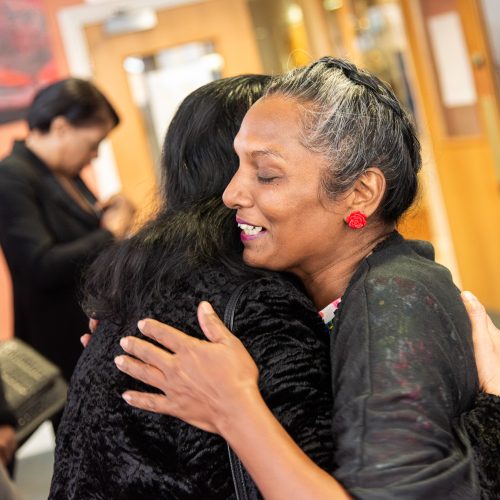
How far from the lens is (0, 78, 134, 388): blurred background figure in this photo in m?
3.08

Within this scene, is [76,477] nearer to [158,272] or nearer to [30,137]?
[158,272]

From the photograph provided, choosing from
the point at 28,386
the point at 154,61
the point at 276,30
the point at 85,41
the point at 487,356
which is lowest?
the point at 28,386

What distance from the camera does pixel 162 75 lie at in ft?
19.6

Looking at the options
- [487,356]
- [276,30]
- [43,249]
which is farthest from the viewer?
[276,30]

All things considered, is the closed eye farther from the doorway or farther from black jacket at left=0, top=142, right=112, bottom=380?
the doorway

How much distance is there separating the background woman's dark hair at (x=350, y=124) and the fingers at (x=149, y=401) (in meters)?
0.46

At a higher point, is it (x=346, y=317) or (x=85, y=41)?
(x=85, y=41)

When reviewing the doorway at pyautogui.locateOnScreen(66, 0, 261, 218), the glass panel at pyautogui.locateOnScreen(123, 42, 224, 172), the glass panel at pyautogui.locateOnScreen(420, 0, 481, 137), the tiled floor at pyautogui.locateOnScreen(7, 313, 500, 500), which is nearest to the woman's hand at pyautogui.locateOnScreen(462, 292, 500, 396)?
the tiled floor at pyautogui.locateOnScreen(7, 313, 500, 500)

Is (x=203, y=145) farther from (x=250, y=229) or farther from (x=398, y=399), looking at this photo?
(x=398, y=399)

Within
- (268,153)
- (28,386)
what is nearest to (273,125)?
(268,153)

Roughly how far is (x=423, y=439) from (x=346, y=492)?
12 cm

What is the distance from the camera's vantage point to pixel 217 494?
1188 millimetres

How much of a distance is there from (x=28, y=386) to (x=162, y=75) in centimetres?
393

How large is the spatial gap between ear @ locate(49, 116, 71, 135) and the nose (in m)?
2.01
